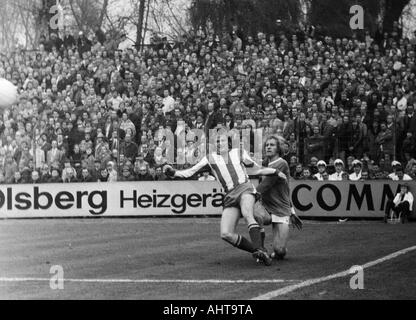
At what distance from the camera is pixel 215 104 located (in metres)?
22.4

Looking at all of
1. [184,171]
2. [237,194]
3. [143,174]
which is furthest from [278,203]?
[143,174]

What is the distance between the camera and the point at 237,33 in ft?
83.9

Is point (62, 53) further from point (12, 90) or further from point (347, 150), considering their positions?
point (12, 90)

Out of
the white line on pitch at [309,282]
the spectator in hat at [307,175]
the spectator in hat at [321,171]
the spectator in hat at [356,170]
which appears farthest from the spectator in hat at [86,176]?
the white line on pitch at [309,282]

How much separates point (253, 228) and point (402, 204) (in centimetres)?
885

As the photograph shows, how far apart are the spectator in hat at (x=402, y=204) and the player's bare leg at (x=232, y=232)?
847 cm

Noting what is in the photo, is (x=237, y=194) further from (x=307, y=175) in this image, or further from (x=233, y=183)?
(x=307, y=175)

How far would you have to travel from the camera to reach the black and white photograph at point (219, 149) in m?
12.4

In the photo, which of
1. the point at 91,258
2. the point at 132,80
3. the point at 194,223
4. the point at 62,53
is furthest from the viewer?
the point at 62,53

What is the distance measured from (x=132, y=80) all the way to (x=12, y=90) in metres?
14.3

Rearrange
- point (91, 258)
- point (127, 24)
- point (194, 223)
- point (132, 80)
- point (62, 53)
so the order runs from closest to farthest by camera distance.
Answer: point (91, 258) < point (194, 223) < point (132, 80) < point (62, 53) < point (127, 24)

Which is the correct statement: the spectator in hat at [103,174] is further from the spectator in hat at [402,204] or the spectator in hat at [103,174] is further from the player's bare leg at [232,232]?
the player's bare leg at [232,232]

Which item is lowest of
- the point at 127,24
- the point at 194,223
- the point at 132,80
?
the point at 194,223
